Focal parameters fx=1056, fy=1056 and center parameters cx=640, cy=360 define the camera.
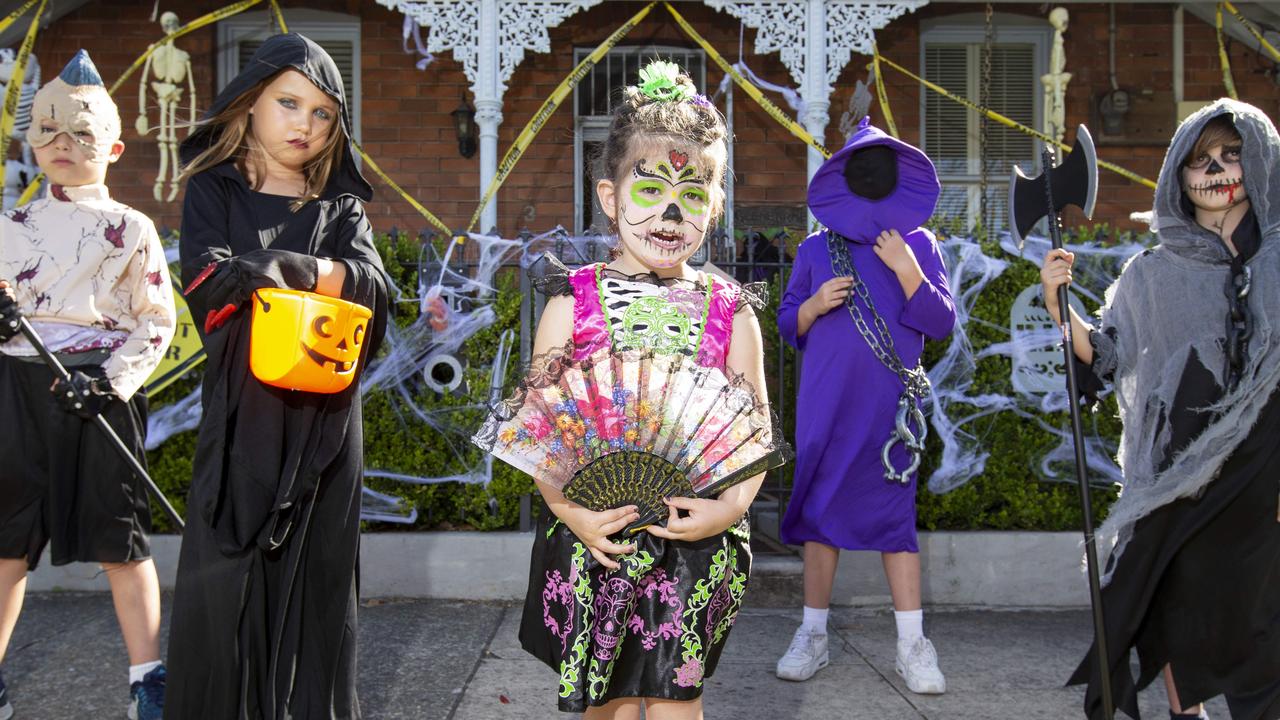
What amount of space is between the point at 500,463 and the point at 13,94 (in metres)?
5.15

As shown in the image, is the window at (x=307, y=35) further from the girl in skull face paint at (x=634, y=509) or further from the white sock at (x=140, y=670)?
the girl in skull face paint at (x=634, y=509)

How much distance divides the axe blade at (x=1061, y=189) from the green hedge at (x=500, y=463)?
190 centimetres

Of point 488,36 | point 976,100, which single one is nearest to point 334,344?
point 488,36

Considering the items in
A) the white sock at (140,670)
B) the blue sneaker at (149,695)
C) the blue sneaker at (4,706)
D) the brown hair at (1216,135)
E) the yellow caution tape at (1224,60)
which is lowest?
the blue sneaker at (4,706)

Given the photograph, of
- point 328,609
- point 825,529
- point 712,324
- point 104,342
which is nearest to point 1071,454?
point 825,529

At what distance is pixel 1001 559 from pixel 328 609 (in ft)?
11.7

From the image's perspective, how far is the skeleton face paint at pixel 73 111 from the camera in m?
3.46

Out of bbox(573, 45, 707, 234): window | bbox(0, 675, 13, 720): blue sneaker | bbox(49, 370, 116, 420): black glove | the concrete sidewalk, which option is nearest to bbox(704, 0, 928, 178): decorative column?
bbox(573, 45, 707, 234): window

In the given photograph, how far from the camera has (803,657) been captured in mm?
3969

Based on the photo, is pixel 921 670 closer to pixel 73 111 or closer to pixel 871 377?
pixel 871 377

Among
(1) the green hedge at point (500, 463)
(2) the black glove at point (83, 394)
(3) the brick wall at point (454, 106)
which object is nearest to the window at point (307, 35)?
(3) the brick wall at point (454, 106)

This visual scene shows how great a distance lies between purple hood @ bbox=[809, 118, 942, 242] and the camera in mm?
3865

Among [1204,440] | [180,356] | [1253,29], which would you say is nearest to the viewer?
[1204,440]

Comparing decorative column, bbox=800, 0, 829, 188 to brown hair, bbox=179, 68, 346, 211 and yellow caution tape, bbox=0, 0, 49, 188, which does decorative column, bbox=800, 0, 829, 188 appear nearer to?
brown hair, bbox=179, 68, 346, 211
